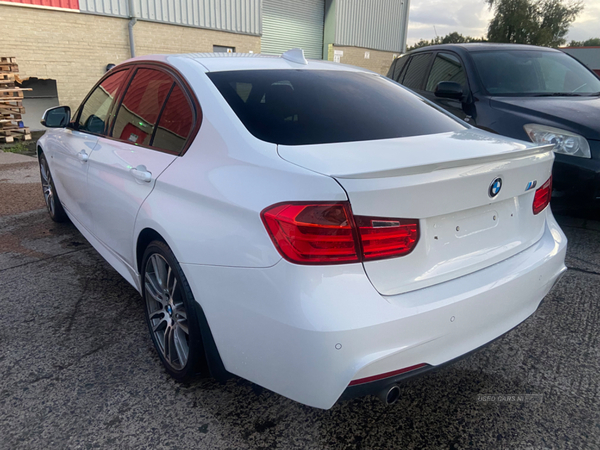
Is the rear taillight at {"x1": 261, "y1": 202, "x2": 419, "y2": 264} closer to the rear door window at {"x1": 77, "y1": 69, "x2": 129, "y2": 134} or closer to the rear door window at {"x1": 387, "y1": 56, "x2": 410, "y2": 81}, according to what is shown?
the rear door window at {"x1": 77, "y1": 69, "x2": 129, "y2": 134}

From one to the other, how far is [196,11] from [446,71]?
41.1 feet

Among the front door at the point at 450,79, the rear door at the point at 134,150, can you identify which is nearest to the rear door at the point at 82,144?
the rear door at the point at 134,150

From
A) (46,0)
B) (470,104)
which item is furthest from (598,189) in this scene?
(46,0)

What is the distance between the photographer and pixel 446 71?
18.3ft

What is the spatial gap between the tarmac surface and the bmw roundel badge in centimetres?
103

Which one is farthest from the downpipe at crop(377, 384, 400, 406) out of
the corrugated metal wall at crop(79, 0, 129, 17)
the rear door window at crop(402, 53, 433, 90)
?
the corrugated metal wall at crop(79, 0, 129, 17)

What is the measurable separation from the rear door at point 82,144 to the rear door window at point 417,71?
3.98 metres

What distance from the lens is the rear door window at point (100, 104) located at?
10.6ft

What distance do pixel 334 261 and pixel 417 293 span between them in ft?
1.15

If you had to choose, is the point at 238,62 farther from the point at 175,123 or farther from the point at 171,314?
the point at 171,314

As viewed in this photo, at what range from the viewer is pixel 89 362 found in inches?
99.0

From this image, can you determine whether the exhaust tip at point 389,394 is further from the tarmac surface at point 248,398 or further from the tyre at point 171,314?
the tyre at point 171,314

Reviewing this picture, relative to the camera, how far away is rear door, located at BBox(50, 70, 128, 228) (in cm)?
327

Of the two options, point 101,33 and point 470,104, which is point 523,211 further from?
point 101,33
